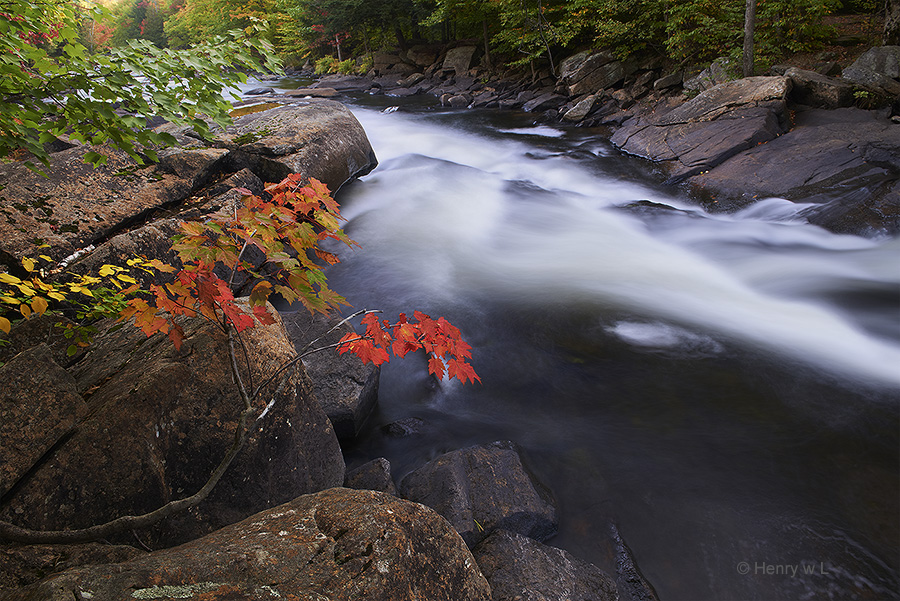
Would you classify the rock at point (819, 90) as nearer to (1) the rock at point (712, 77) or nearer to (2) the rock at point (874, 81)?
(2) the rock at point (874, 81)

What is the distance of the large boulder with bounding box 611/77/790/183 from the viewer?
10023mm

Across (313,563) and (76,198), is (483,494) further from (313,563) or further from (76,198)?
(76,198)

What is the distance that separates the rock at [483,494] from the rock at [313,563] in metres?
0.89

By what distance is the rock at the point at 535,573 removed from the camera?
104 inches

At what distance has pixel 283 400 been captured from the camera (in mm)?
2977

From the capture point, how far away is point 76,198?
4.83 m

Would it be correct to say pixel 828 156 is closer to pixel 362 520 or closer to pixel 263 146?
pixel 263 146

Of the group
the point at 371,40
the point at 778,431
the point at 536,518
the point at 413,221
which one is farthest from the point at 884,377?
the point at 371,40

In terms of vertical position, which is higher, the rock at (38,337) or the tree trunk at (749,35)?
the tree trunk at (749,35)

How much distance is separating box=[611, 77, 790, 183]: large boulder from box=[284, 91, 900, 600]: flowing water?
1818 millimetres

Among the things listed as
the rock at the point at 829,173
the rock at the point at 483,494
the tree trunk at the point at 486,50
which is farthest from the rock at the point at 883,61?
the tree trunk at the point at 486,50

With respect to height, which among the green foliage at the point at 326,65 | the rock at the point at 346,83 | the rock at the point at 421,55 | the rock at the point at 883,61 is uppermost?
the green foliage at the point at 326,65

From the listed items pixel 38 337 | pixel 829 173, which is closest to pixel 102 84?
pixel 38 337

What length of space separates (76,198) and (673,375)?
6.46 metres
